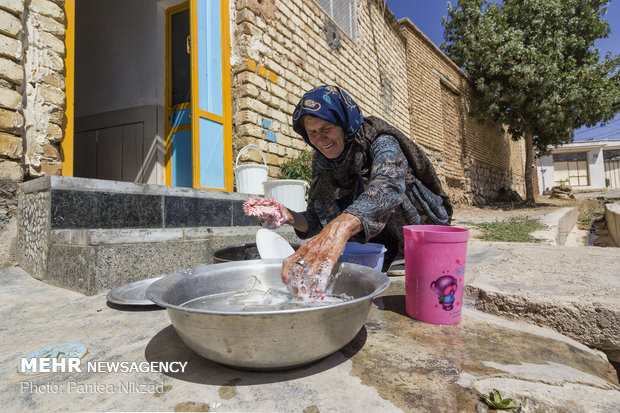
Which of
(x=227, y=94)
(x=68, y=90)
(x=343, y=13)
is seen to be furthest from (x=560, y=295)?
(x=343, y=13)

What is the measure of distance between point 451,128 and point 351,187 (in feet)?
35.1

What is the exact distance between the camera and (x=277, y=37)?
14.0 ft

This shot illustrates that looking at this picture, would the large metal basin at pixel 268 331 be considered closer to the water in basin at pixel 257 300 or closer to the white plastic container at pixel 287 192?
the water in basin at pixel 257 300

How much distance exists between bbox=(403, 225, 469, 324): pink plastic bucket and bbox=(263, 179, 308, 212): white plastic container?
2097 millimetres

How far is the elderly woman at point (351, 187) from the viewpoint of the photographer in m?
1.07

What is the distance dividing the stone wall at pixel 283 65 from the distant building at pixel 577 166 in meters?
28.7

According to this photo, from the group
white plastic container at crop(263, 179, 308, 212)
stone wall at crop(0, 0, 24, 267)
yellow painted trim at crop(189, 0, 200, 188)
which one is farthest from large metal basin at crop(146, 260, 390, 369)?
yellow painted trim at crop(189, 0, 200, 188)

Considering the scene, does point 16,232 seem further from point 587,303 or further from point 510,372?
point 587,303

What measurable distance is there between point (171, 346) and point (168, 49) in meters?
4.42

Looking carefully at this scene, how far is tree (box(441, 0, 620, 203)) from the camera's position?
10.2m

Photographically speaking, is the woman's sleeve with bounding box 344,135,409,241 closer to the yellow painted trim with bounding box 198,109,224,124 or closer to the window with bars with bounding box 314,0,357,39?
the yellow painted trim with bounding box 198,109,224,124

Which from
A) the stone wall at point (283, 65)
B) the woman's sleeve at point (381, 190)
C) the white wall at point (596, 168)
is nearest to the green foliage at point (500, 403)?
the woman's sleeve at point (381, 190)

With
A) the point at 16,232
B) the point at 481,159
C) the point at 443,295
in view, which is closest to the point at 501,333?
the point at 443,295

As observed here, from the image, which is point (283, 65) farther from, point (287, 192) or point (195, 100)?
point (287, 192)
